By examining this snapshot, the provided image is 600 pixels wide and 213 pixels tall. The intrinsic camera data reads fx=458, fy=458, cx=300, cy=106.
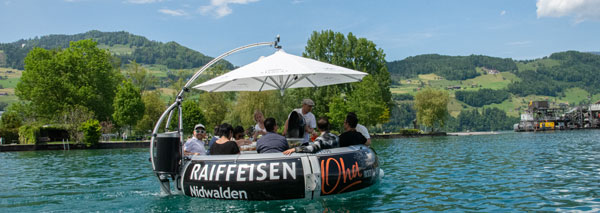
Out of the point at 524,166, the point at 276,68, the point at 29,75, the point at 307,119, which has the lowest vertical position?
the point at 524,166

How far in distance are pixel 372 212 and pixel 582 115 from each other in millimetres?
135799

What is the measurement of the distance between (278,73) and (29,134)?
158 ft

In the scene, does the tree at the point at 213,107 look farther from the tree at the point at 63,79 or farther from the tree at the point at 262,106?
the tree at the point at 63,79

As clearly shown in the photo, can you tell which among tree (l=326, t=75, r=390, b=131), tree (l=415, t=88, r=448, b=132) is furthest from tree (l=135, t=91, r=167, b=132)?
tree (l=415, t=88, r=448, b=132)

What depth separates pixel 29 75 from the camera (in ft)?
182

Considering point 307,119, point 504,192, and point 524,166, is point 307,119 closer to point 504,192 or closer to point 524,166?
point 504,192

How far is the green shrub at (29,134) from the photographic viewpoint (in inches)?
1914

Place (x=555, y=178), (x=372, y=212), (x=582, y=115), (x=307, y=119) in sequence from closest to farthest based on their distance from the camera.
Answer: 1. (x=372, y=212)
2. (x=307, y=119)
3. (x=555, y=178)
4. (x=582, y=115)

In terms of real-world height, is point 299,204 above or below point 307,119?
below

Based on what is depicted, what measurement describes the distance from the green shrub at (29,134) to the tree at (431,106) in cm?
6138

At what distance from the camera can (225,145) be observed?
10.0 metres

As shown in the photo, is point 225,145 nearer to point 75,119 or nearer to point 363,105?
point 75,119

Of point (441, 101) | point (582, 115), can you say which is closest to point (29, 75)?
point (441, 101)

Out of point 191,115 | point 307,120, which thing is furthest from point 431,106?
point 307,120
